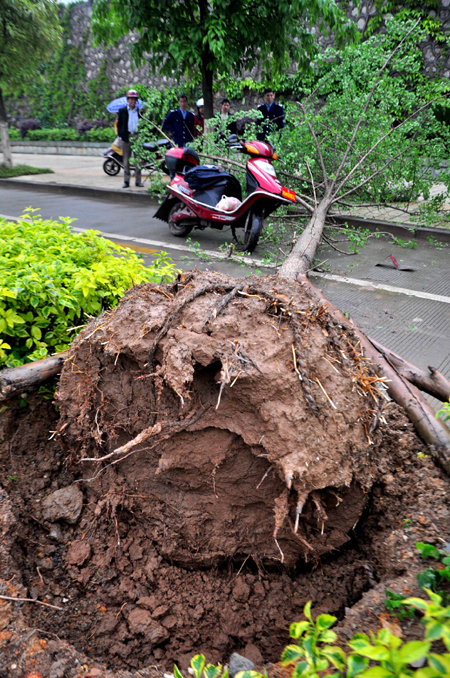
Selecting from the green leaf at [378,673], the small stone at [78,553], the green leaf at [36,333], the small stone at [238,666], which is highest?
the green leaf at [36,333]

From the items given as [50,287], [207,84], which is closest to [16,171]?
[207,84]

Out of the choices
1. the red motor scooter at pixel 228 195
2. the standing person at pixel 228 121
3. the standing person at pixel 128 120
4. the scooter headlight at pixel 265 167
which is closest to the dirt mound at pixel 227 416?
the red motor scooter at pixel 228 195

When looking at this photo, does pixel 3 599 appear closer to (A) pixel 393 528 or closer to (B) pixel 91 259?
(A) pixel 393 528

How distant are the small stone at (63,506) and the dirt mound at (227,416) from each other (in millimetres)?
82

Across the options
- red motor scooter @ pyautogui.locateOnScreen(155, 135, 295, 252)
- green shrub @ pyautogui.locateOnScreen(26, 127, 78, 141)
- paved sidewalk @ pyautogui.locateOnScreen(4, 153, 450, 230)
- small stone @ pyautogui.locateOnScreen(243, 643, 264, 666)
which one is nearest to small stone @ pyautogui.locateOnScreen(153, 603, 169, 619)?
small stone @ pyautogui.locateOnScreen(243, 643, 264, 666)

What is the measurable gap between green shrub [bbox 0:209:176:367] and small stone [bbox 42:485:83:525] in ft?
2.42

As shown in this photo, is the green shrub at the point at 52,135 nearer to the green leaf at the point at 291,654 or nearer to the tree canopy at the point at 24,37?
the tree canopy at the point at 24,37

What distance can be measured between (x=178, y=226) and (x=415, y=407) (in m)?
6.80

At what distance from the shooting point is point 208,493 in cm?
211

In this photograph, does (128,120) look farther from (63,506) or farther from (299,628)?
(299,628)

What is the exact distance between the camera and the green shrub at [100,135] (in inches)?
838

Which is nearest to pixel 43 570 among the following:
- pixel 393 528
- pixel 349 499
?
pixel 349 499

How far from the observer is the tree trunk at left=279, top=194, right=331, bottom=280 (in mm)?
3943

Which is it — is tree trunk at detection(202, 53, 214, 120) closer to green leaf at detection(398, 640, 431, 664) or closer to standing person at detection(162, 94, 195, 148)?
standing person at detection(162, 94, 195, 148)
